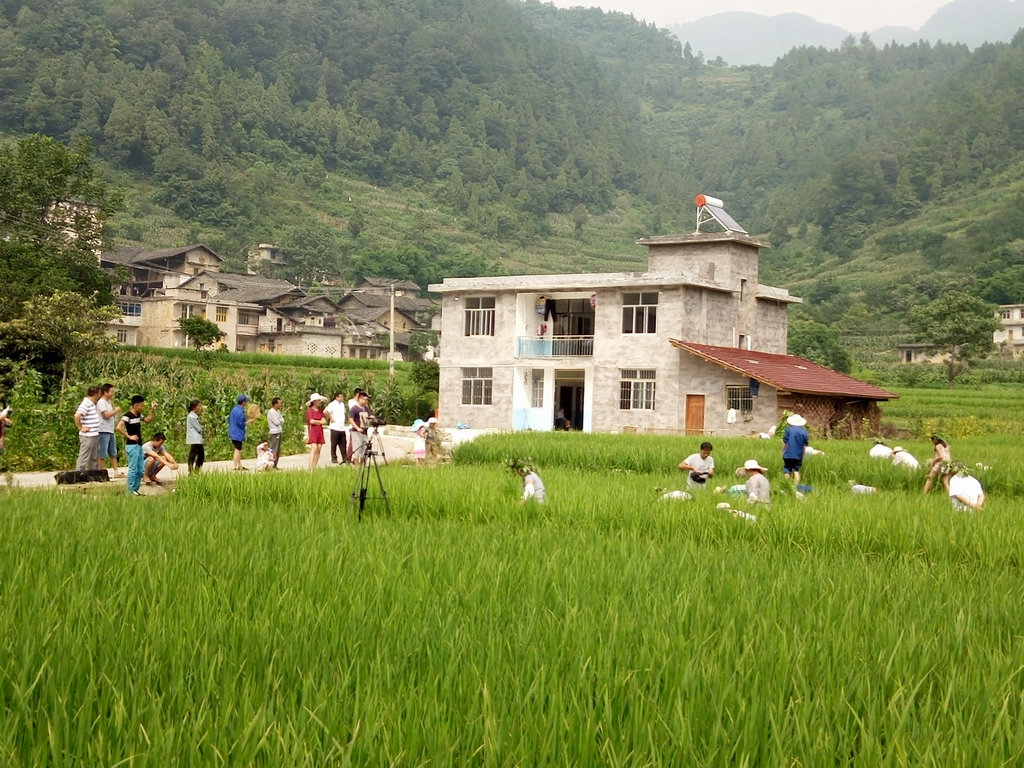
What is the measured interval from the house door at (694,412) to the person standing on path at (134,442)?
19.7 metres

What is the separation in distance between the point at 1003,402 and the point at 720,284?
1313 cm

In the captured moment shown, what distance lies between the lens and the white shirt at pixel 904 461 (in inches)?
666

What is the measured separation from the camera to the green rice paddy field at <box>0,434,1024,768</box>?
387 cm

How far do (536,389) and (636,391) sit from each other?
3865mm

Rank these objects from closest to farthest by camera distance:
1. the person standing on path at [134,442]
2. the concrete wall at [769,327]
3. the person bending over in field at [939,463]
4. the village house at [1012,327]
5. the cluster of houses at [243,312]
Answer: the person standing on path at [134,442]
the person bending over in field at [939,463]
the concrete wall at [769,327]
the cluster of houses at [243,312]
the village house at [1012,327]

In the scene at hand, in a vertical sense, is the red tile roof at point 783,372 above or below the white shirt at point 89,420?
above

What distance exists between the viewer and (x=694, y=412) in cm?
3180

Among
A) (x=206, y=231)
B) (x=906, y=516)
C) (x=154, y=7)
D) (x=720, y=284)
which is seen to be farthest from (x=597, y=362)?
(x=154, y=7)

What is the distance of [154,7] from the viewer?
399 ft

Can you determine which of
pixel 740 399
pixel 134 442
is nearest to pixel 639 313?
pixel 740 399

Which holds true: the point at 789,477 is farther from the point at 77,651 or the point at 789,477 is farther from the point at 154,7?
the point at 154,7

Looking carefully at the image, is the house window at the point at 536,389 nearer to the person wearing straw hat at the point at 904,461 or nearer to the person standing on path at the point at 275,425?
the person standing on path at the point at 275,425

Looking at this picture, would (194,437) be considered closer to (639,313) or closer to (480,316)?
(639,313)

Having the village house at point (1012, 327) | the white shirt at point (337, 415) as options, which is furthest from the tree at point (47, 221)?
the village house at point (1012, 327)
